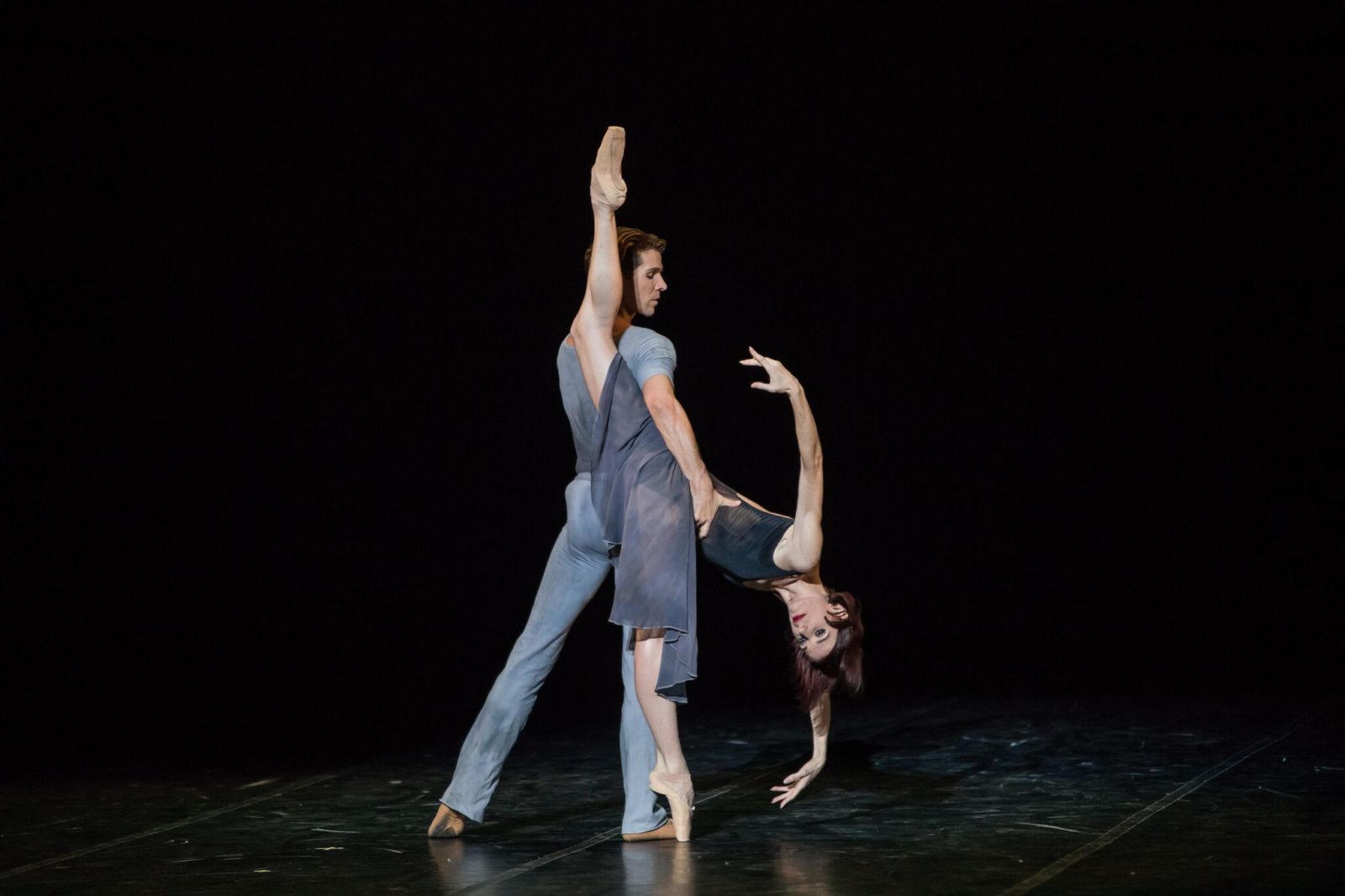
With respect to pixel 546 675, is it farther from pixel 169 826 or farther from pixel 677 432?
pixel 169 826

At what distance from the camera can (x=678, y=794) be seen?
3.42 meters

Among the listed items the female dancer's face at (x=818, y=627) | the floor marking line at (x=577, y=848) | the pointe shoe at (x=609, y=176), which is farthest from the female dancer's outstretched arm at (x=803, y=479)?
the floor marking line at (x=577, y=848)

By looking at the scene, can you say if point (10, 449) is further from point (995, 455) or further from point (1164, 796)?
point (1164, 796)

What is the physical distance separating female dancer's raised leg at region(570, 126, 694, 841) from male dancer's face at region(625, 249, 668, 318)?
79mm

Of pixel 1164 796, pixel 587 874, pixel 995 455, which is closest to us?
pixel 587 874

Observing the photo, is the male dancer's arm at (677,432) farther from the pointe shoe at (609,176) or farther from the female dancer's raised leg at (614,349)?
the pointe shoe at (609,176)

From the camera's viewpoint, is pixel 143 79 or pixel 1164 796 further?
pixel 143 79

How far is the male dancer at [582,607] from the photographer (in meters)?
3.47

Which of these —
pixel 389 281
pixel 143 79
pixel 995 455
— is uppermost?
pixel 143 79

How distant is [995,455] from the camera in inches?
296

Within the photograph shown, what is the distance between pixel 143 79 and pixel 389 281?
1.23 metres

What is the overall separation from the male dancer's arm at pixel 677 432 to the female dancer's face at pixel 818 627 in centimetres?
33

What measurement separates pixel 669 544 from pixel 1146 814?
1166 millimetres

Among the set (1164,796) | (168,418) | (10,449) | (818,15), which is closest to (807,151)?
(818,15)
